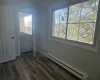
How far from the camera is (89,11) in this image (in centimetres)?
202

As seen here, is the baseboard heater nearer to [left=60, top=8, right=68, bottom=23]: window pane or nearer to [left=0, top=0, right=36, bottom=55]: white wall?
[left=60, top=8, right=68, bottom=23]: window pane

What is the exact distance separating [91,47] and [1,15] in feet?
9.50

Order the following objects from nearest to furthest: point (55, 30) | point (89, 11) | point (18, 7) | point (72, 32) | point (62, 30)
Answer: point (89, 11), point (72, 32), point (62, 30), point (55, 30), point (18, 7)

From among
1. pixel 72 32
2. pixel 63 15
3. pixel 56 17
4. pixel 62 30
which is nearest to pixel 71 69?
pixel 72 32

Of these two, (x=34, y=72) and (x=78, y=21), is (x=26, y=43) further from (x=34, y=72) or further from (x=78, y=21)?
(x=78, y=21)

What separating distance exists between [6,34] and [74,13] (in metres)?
2.38

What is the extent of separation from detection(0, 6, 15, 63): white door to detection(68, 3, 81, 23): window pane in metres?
2.07

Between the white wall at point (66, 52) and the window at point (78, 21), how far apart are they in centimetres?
29

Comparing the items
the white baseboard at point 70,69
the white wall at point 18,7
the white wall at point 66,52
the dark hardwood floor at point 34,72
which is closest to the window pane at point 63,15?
the white wall at point 66,52

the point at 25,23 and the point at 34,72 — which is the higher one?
the point at 25,23

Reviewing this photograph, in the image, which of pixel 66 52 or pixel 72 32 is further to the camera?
pixel 66 52

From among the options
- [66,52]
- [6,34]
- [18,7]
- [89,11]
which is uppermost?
[18,7]

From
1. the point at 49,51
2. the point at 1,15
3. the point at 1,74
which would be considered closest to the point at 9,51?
the point at 1,74

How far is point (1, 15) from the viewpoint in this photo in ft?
9.48
